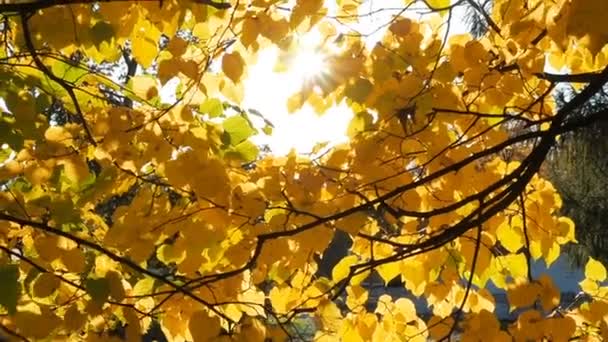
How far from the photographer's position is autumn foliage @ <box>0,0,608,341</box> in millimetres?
1497

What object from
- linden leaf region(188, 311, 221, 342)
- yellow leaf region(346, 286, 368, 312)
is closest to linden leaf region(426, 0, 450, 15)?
yellow leaf region(346, 286, 368, 312)

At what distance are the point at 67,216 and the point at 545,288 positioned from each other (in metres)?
1.02

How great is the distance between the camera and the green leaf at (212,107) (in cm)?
166

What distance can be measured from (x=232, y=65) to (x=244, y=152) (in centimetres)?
20

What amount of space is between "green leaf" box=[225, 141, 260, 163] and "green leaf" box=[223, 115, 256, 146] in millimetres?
12

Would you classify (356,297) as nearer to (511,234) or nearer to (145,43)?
(511,234)

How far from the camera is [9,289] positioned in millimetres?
1277

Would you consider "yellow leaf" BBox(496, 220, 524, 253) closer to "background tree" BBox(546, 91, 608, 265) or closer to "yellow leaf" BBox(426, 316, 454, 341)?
"yellow leaf" BBox(426, 316, 454, 341)

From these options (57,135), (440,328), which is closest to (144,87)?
(57,135)

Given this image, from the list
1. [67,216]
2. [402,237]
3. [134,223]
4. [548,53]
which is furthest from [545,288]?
[67,216]

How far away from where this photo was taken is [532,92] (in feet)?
5.81

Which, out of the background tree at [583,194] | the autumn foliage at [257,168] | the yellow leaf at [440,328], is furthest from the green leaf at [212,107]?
the background tree at [583,194]

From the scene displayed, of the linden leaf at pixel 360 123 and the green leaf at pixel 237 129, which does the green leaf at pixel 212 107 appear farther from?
the linden leaf at pixel 360 123

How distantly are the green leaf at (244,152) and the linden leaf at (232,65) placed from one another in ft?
0.56
